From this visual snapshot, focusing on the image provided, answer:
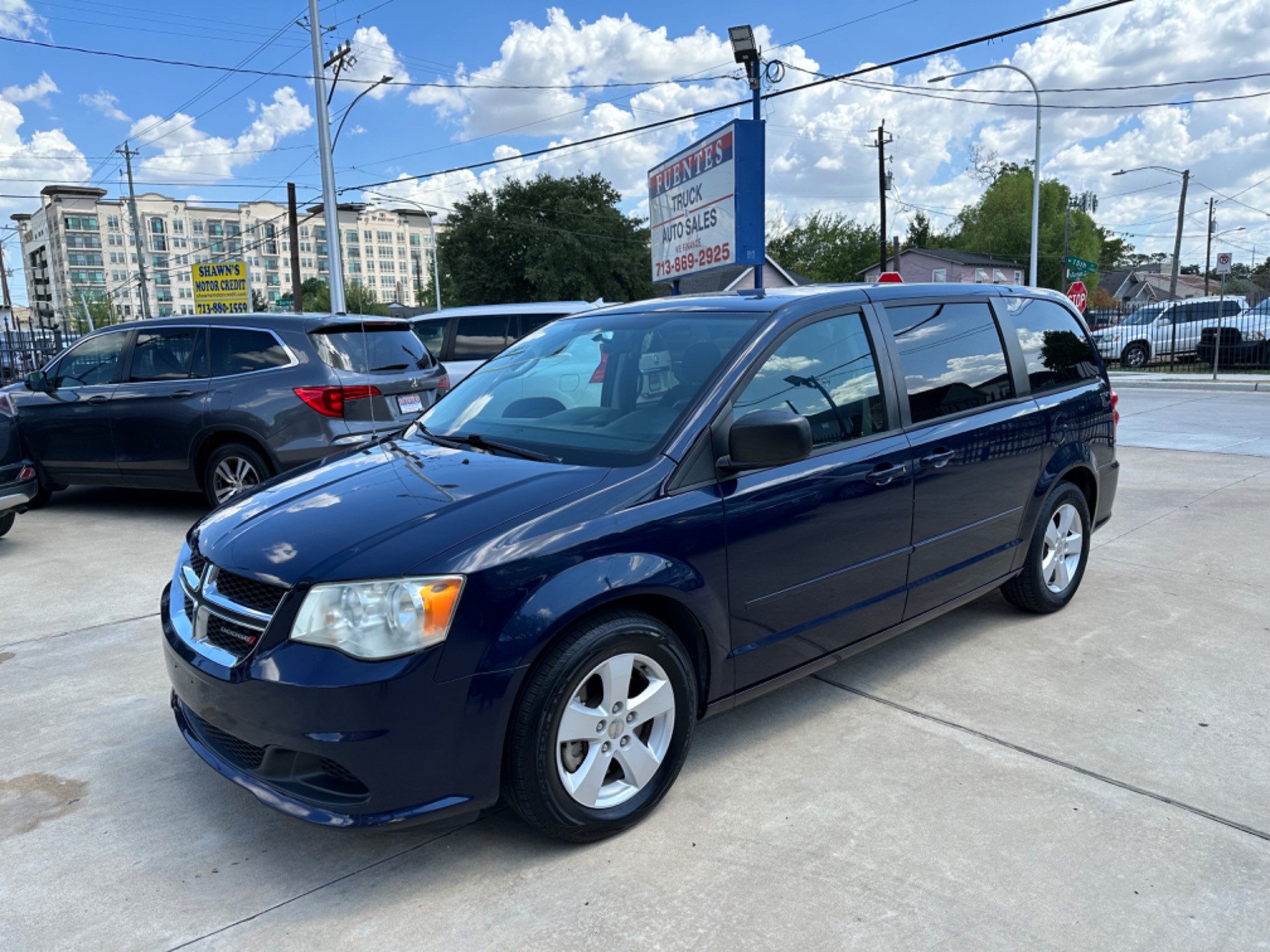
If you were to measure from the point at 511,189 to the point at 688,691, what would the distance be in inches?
2343

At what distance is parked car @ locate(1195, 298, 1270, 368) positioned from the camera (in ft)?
74.0

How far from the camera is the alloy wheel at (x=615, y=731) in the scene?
273 centimetres

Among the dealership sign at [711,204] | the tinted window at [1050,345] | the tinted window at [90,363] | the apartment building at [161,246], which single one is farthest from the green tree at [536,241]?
the apartment building at [161,246]

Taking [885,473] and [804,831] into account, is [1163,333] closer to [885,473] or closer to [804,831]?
[885,473]

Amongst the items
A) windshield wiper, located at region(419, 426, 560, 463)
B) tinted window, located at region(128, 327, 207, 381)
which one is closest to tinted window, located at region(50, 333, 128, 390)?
tinted window, located at region(128, 327, 207, 381)

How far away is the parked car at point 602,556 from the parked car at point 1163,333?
24008 mm

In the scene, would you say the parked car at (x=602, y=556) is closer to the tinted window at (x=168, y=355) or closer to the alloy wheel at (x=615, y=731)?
the alloy wheel at (x=615, y=731)

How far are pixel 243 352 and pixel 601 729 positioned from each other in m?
5.58

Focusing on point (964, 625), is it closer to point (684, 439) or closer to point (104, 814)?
point (684, 439)

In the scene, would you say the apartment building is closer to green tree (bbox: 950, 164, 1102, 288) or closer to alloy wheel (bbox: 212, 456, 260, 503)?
green tree (bbox: 950, 164, 1102, 288)

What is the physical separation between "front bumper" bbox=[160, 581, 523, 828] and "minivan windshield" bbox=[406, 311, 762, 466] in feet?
3.04

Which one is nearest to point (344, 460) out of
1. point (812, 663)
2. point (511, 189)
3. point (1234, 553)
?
point (812, 663)

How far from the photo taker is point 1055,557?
484 centimetres

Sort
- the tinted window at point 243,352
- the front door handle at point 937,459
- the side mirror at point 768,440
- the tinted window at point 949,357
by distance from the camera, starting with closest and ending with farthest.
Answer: the side mirror at point 768,440 → the front door handle at point 937,459 → the tinted window at point 949,357 → the tinted window at point 243,352
